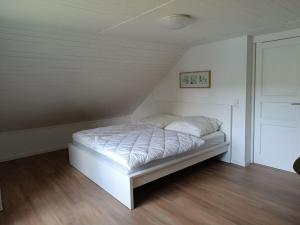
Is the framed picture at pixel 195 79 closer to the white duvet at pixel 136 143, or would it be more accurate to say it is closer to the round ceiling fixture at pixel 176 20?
the white duvet at pixel 136 143

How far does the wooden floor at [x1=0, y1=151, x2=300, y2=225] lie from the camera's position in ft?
7.16

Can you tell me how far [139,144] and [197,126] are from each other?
1.00 meters

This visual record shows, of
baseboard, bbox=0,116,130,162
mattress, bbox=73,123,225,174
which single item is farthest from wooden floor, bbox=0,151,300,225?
baseboard, bbox=0,116,130,162

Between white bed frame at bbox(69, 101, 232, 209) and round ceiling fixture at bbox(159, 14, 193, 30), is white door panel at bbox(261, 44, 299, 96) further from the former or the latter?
round ceiling fixture at bbox(159, 14, 193, 30)

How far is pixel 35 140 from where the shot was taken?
4.24m

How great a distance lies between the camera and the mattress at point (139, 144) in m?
2.46

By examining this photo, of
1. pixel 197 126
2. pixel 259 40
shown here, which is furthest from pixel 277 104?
pixel 197 126

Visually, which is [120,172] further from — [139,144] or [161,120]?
[161,120]

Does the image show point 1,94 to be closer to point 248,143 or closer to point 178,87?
point 178,87

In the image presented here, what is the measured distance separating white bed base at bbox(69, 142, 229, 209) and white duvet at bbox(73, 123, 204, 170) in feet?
0.34

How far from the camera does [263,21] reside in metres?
2.49

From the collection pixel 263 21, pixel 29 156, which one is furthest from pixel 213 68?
pixel 29 156

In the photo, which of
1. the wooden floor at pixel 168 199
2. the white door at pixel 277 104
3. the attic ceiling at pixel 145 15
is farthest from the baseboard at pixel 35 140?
the white door at pixel 277 104

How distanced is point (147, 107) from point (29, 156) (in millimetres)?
2488
